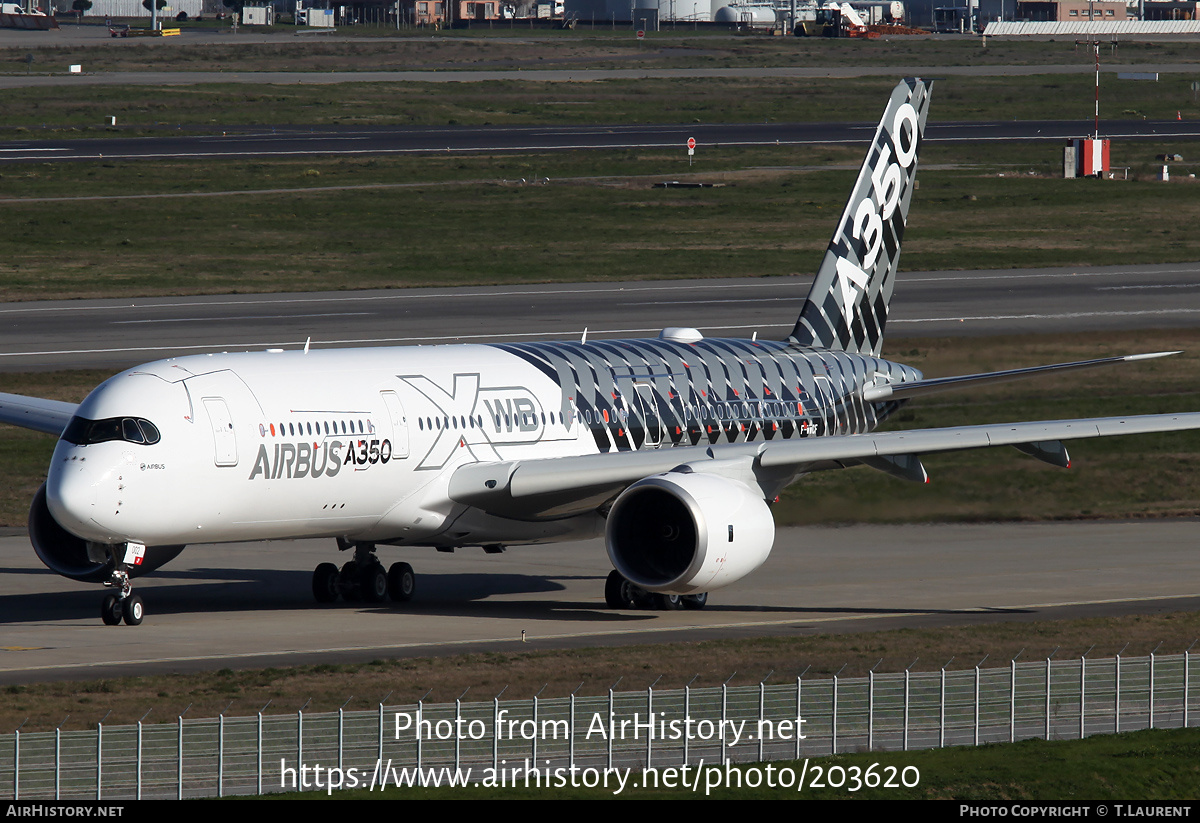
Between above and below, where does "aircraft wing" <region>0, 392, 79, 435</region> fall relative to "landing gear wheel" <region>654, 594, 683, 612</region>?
above

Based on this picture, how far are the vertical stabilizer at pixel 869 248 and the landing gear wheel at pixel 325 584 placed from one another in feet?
45.5

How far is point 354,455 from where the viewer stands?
36906 millimetres

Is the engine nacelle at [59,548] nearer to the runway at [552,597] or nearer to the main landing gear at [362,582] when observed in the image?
the runway at [552,597]

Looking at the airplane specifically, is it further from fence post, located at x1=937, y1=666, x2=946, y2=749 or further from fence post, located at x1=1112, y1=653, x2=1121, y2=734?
fence post, located at x1=937, y1=666, x2=946, y2=749

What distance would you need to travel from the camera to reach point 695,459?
126 feet

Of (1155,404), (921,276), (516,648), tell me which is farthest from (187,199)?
(516,648)

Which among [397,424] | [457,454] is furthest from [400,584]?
[397,424]

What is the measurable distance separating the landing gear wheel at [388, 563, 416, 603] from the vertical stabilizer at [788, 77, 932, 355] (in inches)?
496

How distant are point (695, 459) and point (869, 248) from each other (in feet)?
42.2

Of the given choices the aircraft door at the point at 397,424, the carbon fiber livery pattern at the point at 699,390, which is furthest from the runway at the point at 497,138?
the aircraft door at the point at 397,424

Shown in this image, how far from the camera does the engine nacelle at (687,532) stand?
36250 millimetres

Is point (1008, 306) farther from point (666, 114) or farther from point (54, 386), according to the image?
point (666, 114)

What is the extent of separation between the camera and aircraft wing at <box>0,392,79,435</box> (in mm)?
41469

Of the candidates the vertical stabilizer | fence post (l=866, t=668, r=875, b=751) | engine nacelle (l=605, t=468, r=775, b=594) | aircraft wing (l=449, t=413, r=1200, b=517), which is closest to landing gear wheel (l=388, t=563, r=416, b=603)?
aircraft wing (l=449, t=413, r=1200, b=517)
